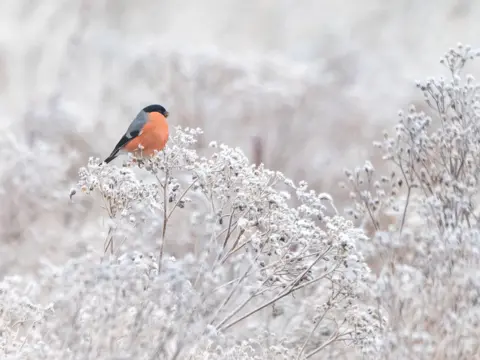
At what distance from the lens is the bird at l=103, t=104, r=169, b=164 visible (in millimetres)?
4898

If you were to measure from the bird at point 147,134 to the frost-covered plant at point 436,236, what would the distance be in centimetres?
136

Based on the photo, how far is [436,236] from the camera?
3283 millimetres

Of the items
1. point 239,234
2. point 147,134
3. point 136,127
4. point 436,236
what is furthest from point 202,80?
point 436,236

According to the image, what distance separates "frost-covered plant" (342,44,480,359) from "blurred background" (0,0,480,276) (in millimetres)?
8612

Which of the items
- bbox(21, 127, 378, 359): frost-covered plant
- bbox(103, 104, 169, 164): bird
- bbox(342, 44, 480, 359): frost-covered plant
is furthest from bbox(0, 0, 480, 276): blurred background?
bbox(342, 44, 480, 359): frost-covered plant

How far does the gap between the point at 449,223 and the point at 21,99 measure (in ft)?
61.0

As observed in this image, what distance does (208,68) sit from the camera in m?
19.4

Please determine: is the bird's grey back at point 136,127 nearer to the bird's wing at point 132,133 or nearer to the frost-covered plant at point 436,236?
the bird's wing at point 132,133

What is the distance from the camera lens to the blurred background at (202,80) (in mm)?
15352

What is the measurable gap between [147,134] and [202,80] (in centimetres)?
1431

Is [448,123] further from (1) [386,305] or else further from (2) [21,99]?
(2) [21,99]

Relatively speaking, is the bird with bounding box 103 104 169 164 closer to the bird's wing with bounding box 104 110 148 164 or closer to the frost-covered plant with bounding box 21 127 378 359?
the bird's wing with bounding box 104 110 148 164

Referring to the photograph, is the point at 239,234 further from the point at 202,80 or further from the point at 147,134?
the point at 202,80

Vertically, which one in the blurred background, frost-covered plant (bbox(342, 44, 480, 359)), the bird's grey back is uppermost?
the blurred background
